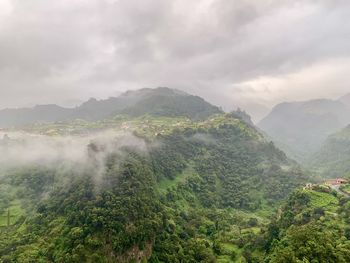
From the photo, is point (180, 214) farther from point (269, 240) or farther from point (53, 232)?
point (53, 232)

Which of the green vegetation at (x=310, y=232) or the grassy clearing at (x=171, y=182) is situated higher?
the green vegetation at (x=310, y=232)

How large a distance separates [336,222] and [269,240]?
71.3 ft

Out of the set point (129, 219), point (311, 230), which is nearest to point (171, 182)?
point (129, 219)

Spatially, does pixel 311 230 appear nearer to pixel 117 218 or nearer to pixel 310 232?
pixel 310 232

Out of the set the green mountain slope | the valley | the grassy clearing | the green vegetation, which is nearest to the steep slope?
the valley

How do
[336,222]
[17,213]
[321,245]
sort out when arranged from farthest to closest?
[17,213]
[336,222]
[321,245]

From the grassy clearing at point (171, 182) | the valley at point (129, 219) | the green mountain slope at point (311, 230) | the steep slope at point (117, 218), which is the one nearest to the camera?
the green mountain slope at point (311, 230)

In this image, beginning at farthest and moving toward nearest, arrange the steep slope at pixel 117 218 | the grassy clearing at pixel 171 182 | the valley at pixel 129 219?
the grassy clearing at pixel 171 182
the steep slope at pixel 117 218
the valley at pixel 129 219

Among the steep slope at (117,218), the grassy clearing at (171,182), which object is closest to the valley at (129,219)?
the steep slope at (117,218)

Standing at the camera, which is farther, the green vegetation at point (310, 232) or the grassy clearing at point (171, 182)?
the grassy clearing at point (171, 182)

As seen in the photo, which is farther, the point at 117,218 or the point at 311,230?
the point at 117,218

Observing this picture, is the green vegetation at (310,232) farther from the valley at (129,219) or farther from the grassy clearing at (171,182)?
the grassy clearing at (171,182)

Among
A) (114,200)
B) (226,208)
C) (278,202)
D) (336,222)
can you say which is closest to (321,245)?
(336,222)

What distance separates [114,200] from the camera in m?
116
